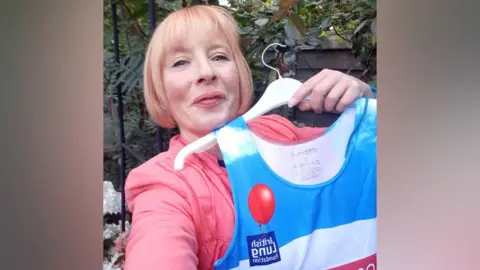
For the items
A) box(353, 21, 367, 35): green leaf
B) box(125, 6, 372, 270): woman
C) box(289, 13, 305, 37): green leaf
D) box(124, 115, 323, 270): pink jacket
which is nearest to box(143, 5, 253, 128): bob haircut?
box(125, 6, 372, 270): woman

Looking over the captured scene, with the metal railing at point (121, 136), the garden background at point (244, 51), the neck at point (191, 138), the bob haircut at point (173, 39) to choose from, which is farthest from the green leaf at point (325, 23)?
the metal railing at point (121, 136)

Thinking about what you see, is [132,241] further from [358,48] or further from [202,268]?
[358,48]

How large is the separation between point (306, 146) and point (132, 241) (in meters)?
0.66

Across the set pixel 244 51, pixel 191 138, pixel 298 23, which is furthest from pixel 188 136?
pixel 298 23

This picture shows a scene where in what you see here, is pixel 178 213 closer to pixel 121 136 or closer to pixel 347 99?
pixel 121 136

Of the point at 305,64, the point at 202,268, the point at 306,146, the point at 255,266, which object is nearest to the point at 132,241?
the point at 202,268

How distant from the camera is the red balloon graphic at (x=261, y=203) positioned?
1703 mm

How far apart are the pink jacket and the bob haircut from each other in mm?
112

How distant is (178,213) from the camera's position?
1586 mm

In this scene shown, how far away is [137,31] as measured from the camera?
1.66m

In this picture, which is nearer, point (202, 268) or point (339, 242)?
point (202, 268)

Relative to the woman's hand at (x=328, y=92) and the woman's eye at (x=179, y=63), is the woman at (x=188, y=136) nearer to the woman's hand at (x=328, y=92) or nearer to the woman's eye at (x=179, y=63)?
the woman's eye at (x=179, y=63)

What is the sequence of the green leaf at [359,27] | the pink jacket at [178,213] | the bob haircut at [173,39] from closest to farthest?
the pink jacket at [178,213]
the bob haircut at [173,39]
the green leaf at [359,27]
